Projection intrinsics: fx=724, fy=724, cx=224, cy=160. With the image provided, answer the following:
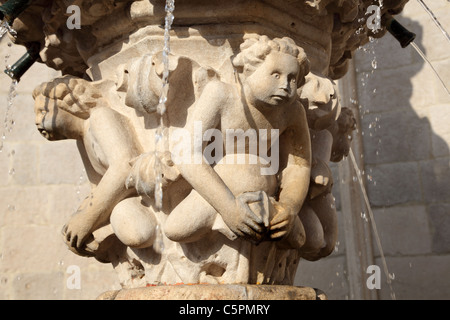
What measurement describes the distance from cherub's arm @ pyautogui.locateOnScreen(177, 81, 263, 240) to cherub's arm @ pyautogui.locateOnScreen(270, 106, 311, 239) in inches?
5.8

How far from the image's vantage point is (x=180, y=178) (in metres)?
1.89

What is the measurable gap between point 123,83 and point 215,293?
0.64 m

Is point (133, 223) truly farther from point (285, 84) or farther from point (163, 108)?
point (285, 84)

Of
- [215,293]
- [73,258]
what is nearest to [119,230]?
[215,293]

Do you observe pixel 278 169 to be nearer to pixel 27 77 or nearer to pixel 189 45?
pixel 189 45

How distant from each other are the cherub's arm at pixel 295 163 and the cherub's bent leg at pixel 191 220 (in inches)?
7.9

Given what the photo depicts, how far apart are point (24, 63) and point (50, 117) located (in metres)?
0.32

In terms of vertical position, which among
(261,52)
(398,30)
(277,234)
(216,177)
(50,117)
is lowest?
(277,234)

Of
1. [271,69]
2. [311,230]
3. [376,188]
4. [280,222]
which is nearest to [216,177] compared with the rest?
[280,222]

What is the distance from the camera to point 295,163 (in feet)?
6.62

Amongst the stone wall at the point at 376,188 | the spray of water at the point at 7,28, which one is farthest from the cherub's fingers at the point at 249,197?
the stone wall at the point at 376,188

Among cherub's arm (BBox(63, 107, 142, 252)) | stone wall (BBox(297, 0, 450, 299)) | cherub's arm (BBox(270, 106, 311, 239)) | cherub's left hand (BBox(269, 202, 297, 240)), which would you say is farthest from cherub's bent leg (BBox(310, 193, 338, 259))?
stone wall (BBox(297, 0, 450, 299))

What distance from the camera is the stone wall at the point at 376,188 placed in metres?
3.43

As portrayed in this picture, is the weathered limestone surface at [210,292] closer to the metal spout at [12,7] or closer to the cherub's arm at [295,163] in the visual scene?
the cherub's arm at [295,163]
